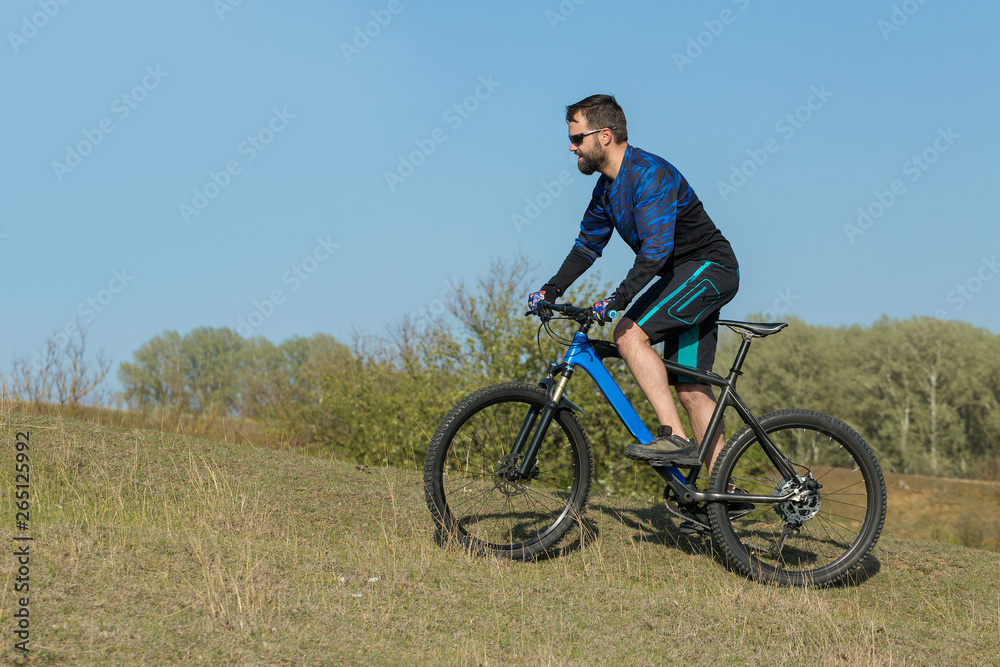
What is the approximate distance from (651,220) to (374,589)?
2459 mm

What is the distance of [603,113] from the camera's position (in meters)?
→ 5.01

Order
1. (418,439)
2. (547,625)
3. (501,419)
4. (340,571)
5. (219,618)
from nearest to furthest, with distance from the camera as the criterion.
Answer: (219,618), (547,625), (340,571), (501,419), (418,439)

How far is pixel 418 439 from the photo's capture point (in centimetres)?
1312

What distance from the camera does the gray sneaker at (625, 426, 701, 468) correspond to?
478 centimetres

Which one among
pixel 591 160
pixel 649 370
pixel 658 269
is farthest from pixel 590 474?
pixel 591 160

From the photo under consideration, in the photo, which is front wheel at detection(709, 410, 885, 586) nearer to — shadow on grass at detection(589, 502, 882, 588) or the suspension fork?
shadow on grass at detection(589, 502, 882, 588)

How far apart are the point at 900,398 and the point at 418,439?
41662mm

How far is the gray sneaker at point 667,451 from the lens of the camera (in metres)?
4.78

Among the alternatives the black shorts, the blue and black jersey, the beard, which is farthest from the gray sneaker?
the beard

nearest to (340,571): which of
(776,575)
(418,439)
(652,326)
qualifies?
(652,326)

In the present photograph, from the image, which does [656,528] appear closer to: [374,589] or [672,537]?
[672,537]

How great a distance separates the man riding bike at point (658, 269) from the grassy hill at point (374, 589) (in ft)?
2.91

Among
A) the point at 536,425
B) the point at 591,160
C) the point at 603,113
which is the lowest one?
the point at 536,425

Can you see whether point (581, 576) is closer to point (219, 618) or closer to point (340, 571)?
point (340, 571)
